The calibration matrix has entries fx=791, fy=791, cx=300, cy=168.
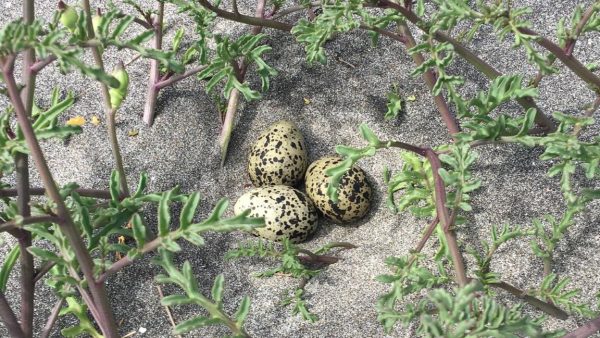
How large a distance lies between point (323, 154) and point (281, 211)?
0.40 m

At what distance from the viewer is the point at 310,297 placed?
258cm

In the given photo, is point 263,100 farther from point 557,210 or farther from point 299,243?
point 557,210

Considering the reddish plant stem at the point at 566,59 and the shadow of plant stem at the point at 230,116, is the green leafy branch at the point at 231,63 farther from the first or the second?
the reddish plant stem at the point at 566,59

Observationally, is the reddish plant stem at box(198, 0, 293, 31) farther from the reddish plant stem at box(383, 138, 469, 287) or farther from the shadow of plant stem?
the reddish plant stem at box(383, 138, 469, 287)

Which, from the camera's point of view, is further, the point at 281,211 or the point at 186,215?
the point at 281,211

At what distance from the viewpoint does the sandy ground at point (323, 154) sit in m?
2.56

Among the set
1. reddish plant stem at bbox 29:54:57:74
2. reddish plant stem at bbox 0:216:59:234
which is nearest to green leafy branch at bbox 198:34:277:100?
reddish plant stem at bbox 29:54:57:74

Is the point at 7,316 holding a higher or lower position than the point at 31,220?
lower

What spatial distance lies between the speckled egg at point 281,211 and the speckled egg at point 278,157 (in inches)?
2.8

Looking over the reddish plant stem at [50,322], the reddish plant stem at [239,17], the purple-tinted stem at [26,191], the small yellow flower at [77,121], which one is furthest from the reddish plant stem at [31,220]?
the small yellow flower at [77,121]

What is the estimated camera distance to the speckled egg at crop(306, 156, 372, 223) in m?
2.71

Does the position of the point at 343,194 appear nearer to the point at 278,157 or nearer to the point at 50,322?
the point at 278,157

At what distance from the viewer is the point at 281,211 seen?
2.69 metres

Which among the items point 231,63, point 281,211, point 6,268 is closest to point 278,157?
point 281,211
